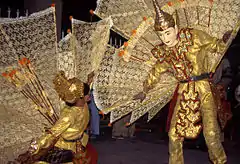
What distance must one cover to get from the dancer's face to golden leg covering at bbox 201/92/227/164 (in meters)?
0.62

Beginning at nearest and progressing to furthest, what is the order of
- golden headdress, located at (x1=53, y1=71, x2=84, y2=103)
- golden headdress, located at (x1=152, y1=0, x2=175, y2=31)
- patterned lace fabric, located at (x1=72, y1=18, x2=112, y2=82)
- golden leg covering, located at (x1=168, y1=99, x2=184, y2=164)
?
1. golden headdress, located at (x1=53, y1=71, x2=84, y2=103)
2. patterned lace fabric, located at (x1=72, y1=18, x2=112, y2=82)
3. golden headdress, located at (x1=152, y1=0, x2=175, y2=31)
4. golden leg covering, located at (x1=168, y1=99, x2=184, y2=164)

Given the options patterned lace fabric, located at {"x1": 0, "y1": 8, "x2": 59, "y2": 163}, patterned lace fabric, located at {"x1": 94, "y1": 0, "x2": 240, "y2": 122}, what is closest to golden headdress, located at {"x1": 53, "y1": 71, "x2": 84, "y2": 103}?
patterned lace fabric, located at {"x1": 0, "y1": 8, "x2": 59, "y2": 163}

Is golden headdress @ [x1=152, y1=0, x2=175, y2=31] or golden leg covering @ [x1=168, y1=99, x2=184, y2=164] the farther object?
golden leg covering @ [x1=168, y1=99, x2=184, y2=164]

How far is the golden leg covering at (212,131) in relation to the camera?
11.6 feet

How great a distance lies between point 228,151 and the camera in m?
5.64

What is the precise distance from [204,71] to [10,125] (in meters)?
1.92

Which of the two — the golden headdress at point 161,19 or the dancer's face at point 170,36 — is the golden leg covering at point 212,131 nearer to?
the dancer's face at point 170,36

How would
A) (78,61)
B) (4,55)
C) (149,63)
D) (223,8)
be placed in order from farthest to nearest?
(149,63), (223,8), (78,61), (4,55)

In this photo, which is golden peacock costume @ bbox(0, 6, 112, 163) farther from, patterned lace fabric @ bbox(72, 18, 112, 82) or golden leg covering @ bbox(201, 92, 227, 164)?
golden leg covering @ bbox(201, 92, 227, 164)

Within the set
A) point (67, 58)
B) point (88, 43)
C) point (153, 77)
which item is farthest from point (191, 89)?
point (67, 58)

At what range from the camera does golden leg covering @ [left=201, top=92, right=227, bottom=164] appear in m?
3.53

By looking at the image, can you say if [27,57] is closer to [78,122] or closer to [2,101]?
[2,101]

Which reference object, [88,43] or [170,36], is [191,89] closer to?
[170,36]

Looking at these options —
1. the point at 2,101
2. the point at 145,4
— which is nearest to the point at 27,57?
the point at 2,101
